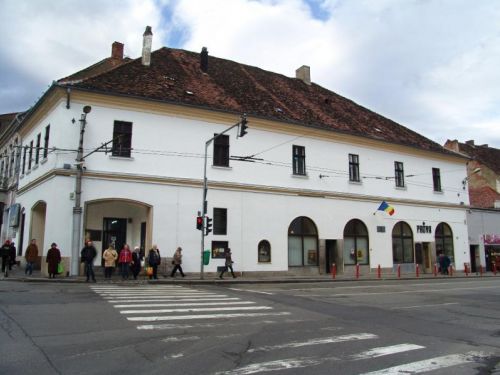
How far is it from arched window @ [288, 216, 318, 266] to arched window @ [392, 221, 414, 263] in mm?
7129

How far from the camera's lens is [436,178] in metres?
37.2

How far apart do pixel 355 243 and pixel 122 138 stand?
1665cm

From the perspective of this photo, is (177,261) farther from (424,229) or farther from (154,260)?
(424,229)

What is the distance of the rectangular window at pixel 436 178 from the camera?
3694 centimetres

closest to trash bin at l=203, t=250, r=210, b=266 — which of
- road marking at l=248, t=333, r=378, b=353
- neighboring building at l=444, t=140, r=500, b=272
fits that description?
road marking at l=248, t=333, r=378, b=353

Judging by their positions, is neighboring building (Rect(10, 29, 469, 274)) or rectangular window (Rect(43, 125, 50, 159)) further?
rectangular window (Rect(43, 125, 50, 159))

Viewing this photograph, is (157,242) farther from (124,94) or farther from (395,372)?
(395,372)

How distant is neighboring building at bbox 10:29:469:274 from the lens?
23500 millimetres

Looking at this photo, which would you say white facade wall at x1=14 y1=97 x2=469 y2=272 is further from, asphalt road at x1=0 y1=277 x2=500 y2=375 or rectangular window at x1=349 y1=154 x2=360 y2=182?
asphalt road at x1=0 y1=277 x2=500 y2=375

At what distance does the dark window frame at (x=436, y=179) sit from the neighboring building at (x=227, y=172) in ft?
1.29

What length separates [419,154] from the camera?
3600 cm

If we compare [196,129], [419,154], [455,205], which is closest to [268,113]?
[196,129]

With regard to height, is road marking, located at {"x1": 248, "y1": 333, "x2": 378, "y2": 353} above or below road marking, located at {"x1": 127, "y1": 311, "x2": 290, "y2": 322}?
below

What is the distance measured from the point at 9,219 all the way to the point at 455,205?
108ft
